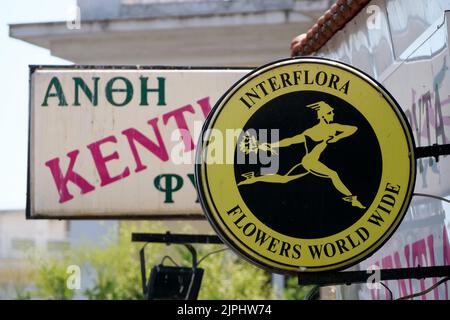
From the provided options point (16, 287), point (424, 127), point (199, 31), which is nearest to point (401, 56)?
point (424, 127)

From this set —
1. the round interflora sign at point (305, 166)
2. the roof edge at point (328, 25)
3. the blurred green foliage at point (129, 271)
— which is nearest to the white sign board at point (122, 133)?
the roof edge at point (328, 25)

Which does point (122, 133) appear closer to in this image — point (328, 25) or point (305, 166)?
point (328, 25)

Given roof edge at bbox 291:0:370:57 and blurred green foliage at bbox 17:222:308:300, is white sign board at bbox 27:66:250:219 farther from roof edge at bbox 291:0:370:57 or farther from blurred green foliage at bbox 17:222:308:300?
blurred green foliage at bbox 17:222:308:300

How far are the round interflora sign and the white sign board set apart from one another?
316 centimetres

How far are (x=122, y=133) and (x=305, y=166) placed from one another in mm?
3616

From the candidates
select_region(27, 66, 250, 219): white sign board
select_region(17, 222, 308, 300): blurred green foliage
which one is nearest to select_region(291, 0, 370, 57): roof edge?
select_region(27, 66, 250, 219): white sign board

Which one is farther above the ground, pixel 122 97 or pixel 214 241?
pixel 122 97

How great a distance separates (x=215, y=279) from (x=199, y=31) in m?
5.64

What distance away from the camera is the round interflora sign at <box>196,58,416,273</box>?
5.78 m

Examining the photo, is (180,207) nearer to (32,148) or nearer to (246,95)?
(32,148)

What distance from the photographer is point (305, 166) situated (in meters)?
5.92

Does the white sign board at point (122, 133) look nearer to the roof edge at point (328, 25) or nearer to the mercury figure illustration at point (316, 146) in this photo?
the roof edge at point (328, 25)

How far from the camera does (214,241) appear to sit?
8266mm

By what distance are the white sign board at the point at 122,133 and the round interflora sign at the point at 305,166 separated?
10.4ft
